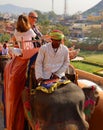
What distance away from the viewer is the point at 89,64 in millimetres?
18797

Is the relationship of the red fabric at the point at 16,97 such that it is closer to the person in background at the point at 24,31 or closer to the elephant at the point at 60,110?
the person in background at the point at 24,31

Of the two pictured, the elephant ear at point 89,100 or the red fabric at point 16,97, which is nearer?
the elephant ear at point 89,100

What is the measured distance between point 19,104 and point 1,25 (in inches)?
2026

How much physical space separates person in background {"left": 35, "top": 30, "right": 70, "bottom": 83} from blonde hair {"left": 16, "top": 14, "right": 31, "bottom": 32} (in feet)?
3.02

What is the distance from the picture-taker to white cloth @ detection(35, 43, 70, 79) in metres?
3.49

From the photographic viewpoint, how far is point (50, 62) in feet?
11.7

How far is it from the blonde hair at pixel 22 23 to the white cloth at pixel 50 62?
3.06 feet

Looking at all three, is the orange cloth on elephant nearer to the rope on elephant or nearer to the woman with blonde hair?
the woman with blonde hair

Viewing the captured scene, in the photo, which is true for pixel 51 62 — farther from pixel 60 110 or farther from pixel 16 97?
pixel 60 110

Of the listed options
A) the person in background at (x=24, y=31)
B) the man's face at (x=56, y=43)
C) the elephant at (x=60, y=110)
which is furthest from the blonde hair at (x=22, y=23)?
the elephant at (x=60, y=110)

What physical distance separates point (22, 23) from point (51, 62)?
3.60ft

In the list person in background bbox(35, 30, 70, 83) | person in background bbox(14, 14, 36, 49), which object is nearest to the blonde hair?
person in background bbox(14, 14, 36, 49)

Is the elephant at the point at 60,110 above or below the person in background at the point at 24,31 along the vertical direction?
below

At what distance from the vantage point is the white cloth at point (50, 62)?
349 cm
